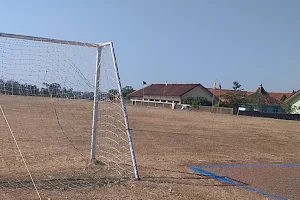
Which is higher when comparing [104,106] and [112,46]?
[112,46]

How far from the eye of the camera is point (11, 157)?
29.3 feet

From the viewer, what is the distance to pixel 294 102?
233 feet

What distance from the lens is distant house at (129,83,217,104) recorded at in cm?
7575

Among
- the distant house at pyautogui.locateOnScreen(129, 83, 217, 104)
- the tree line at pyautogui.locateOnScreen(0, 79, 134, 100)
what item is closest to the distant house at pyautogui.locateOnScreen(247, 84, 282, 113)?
the distant house at pyautogui.locateOnScreen(129, 83, 217, 104)

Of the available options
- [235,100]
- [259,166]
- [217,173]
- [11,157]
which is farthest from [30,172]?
[235,100]

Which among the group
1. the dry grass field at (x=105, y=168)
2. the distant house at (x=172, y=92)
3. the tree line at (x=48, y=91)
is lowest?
the dry grass field at (x=105, y=168)

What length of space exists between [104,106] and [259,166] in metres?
4.55

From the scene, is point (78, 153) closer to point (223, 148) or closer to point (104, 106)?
point (104, 106)

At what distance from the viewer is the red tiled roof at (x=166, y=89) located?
76525 mm

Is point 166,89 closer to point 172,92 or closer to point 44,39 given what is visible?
point 172,92

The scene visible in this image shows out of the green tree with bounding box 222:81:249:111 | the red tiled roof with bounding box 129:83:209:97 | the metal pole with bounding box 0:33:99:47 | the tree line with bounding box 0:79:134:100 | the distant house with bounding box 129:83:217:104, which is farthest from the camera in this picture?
the red tiled roof with bounding box 129:83:209:97

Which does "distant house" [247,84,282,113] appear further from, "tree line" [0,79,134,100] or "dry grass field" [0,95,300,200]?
"tree line" [0,79,134,100]

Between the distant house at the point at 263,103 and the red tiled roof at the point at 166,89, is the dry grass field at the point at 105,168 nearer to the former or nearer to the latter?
the distant house at the point at 263,103

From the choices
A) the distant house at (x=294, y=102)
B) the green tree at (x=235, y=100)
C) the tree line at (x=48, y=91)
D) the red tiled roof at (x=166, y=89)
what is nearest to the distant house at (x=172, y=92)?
the red tiled roof at (x=166, y=89)
